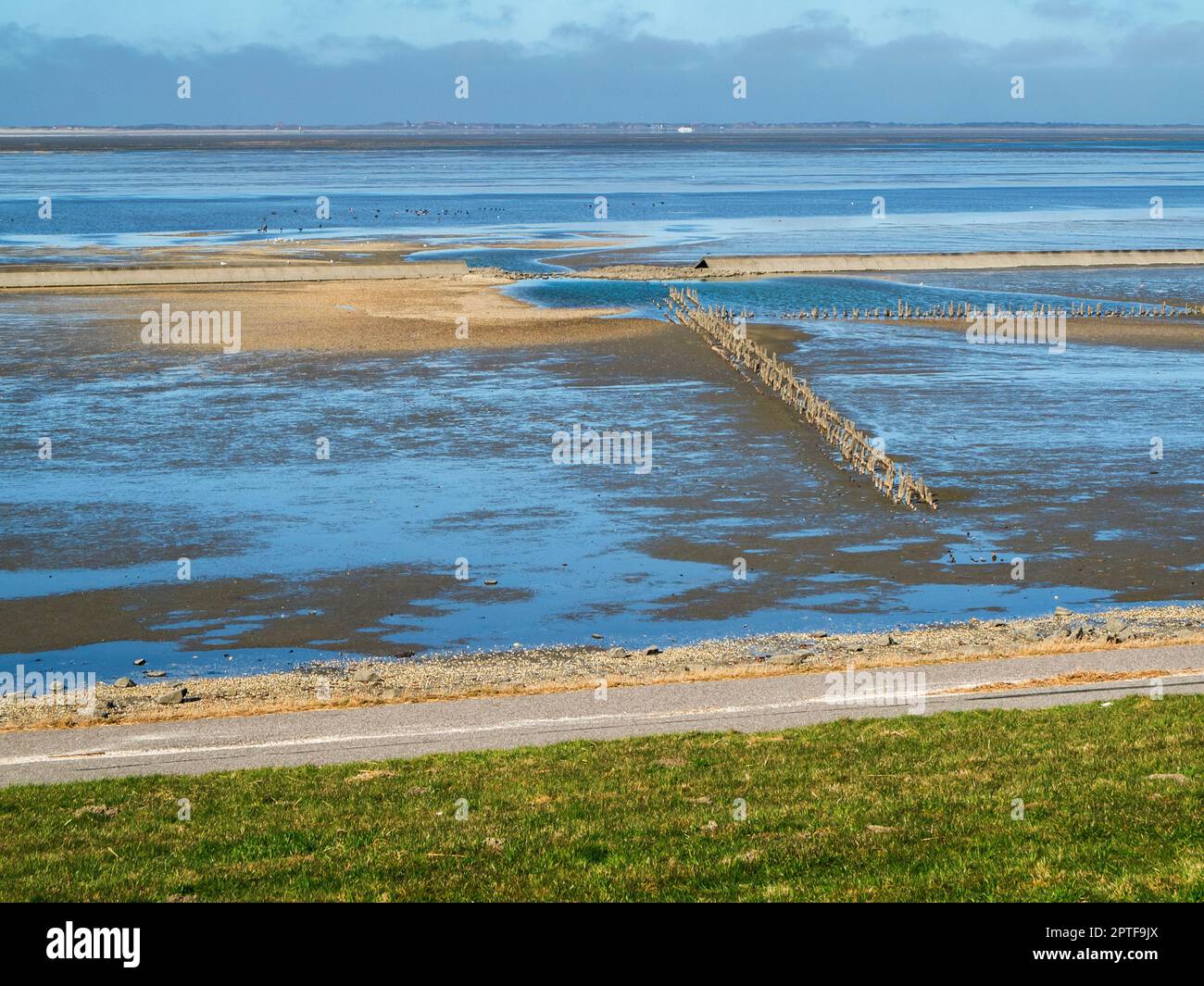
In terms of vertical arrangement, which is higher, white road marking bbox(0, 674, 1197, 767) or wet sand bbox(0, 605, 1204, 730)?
white road marking bbox(0, 674, 1197, 767)

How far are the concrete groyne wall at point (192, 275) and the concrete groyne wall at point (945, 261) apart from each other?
17750 mm

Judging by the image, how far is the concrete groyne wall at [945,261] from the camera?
287 feet

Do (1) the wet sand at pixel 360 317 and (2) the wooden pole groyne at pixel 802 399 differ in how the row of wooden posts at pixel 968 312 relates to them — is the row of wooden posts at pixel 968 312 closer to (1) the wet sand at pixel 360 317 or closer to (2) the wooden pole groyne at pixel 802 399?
(2) the wooden pole groyne at pixel 802 399

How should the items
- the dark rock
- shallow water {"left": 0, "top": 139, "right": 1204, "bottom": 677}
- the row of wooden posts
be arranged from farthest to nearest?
the row of wooden posts < shallow water {"left": 0, "top": 139, "right": 1204, "bottom": 677} < the dark rock

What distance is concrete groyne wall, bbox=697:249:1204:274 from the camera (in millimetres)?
87562

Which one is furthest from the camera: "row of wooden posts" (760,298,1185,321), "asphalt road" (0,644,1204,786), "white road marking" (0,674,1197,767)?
"row of wooden posts" (760,298,1185,321)

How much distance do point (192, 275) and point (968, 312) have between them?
39.7 meters

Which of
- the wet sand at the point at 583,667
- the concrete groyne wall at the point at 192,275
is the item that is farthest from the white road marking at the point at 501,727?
the concrete groyne wall at the point at 192,275

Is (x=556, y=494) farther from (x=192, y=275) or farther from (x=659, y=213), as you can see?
(x=659, y=213)

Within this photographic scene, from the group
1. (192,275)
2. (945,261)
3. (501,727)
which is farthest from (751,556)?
(945,261)

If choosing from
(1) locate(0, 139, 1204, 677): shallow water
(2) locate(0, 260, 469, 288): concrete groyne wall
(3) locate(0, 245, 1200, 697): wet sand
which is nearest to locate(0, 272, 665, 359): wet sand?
(2) locate(0, 260, 469, 288): concrete groyne wall

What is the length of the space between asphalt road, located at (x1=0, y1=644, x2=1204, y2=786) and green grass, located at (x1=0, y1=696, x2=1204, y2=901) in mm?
962

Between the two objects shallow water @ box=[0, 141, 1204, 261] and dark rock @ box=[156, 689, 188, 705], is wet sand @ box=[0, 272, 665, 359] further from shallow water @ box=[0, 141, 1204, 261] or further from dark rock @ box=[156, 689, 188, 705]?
dark rock @ box=[156, 689, 188, 705]

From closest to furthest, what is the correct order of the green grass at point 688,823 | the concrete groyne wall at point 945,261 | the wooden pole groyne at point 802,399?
1. the green grass at point 688,823
2. the wooden pole groyne at point 802,399
3. the concrete groyne wall at point 945,261
